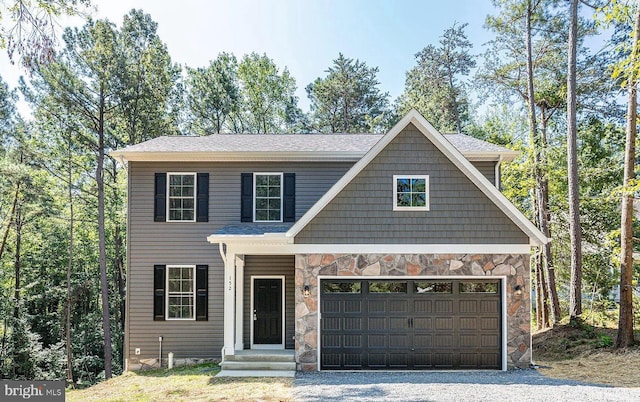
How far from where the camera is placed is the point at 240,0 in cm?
1431

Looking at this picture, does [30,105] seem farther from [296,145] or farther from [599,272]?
[599,272]

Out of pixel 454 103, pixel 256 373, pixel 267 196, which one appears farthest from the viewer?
pixel 454 103

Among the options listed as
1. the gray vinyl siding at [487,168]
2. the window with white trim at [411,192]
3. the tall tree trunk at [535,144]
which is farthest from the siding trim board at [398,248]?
the tall tree trunk at [535,144]

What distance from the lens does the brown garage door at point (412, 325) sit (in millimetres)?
9766

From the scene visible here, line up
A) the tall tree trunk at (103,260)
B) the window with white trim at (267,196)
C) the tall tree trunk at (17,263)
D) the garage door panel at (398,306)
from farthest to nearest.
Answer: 1. the tall tree trunk at (17,263)
2. the tall tree trunk at (103,260)
3. the window with white trim at (267,196)
4. the garage door panel at (398,306)

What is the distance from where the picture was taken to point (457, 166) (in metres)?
9.84

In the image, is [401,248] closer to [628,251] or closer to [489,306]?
[489,306]

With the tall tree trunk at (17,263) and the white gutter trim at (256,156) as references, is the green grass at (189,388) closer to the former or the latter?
the white gutter trim at (256,156)

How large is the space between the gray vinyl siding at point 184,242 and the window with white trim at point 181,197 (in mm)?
158

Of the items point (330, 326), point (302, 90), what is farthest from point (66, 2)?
point (302, 90)

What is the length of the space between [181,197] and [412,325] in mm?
6399

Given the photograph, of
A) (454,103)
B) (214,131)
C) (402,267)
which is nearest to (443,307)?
(402,267)

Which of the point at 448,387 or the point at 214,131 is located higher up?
the point at 214,131

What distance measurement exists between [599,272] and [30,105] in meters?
22.1
